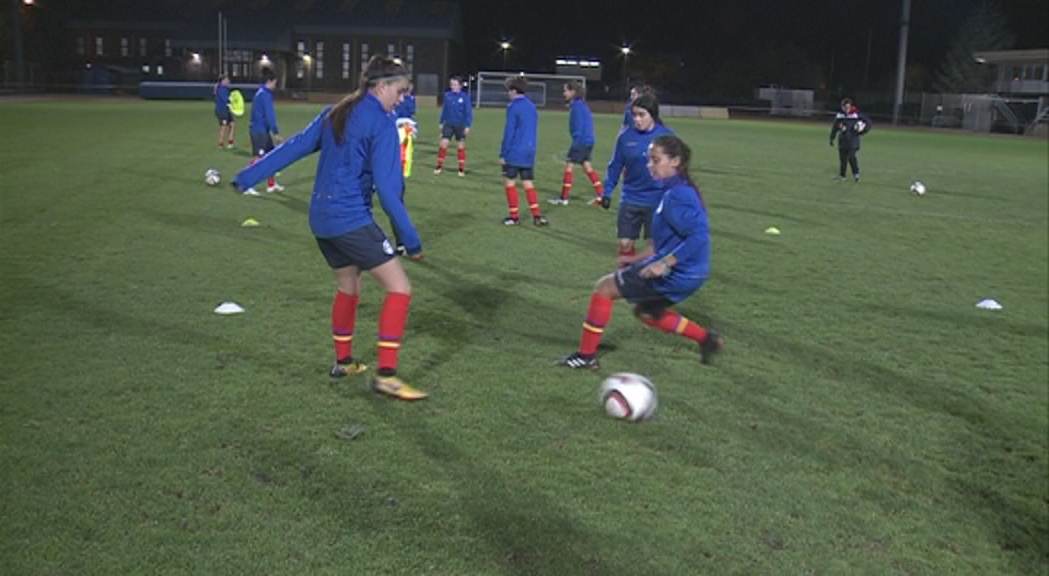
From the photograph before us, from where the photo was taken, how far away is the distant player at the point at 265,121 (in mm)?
15859

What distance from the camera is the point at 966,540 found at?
14.3 ft

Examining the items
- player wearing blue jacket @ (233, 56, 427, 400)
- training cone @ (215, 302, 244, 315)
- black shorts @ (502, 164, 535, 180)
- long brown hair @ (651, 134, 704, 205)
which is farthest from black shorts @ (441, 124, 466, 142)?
player wearing blue jacket @ (233, 56, 427, 400)

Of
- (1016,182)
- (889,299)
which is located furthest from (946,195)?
(889,299)

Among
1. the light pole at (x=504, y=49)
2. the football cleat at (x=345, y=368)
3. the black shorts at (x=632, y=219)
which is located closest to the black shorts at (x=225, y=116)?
A: the black shorts at (x=632, y=219)

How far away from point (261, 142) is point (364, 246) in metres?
12.0

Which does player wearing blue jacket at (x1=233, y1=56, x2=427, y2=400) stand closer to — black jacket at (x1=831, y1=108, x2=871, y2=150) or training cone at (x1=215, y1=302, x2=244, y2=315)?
training cone at (x1=215, y1=302, x2=244, y2=315)

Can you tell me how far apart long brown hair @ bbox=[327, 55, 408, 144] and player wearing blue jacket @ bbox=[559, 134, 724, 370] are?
178 cm

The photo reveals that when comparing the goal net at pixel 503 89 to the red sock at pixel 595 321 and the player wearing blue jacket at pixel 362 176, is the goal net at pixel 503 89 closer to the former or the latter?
the red sock at pixel 595 321

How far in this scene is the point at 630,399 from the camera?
5.55 meters

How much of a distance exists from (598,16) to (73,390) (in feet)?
318

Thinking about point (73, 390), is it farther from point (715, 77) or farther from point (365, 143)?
point (715, 77)

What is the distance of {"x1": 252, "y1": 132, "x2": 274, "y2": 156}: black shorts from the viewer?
16.7m

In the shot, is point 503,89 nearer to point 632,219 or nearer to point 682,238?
point 632,219

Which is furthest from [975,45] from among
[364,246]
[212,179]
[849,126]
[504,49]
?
[364,246]
